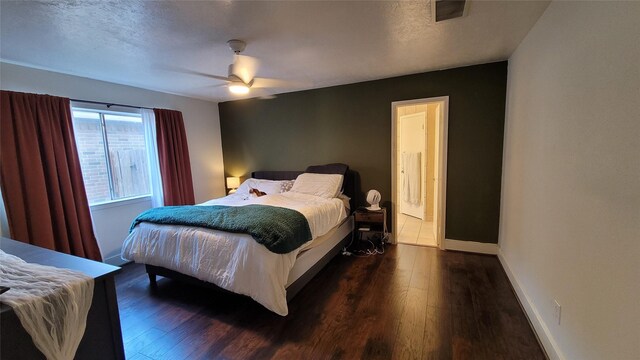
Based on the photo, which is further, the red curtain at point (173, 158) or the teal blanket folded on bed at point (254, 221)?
the red curtain at point (173, 158)

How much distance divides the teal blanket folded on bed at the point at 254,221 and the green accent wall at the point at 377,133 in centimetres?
176

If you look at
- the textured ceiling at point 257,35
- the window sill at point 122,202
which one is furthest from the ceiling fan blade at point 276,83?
the window sill at point 122,202

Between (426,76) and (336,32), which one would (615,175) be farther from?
(426,76)

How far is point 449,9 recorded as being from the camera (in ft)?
5.75

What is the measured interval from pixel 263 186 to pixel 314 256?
5.79ft

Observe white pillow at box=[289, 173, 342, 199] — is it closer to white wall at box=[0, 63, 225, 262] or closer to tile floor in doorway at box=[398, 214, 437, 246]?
tile floor in doorway at box=[398, 214, 437, 246]

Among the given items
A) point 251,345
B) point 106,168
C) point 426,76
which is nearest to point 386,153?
point 426,76

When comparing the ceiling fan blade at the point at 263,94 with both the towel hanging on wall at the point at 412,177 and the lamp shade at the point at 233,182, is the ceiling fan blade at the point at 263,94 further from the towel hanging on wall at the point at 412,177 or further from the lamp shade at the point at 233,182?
the towel hanging on wall at the point at 412,177

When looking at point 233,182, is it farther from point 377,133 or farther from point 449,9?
point 449,9

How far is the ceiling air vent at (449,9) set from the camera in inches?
65.9

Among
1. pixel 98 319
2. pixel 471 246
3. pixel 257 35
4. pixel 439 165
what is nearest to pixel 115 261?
pixel 98 319

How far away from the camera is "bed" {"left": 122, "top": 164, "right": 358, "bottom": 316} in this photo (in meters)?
1.98

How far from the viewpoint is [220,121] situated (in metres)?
4.85

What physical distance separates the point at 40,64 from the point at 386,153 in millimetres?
4031
